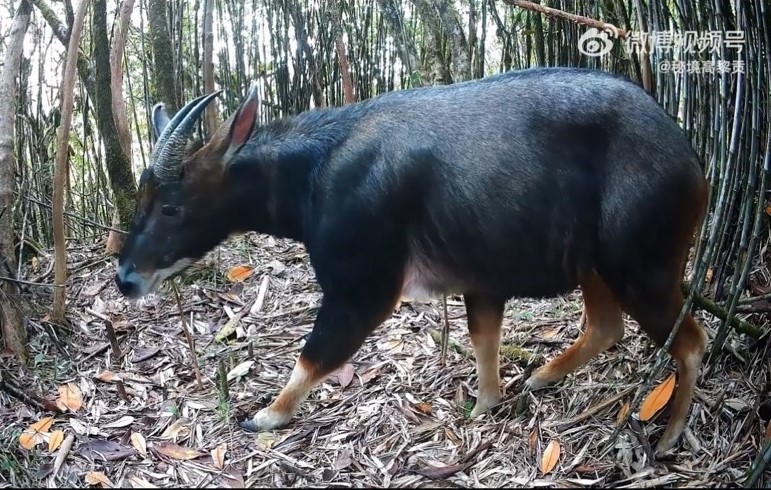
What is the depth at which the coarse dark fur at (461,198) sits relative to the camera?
142 inches

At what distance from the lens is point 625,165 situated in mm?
3582

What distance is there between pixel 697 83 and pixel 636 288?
4.69ft

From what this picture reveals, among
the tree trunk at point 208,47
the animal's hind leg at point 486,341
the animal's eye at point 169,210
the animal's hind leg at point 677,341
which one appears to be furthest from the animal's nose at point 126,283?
the animal's hind leg at point 677,341

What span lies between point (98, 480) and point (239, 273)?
2.46 m

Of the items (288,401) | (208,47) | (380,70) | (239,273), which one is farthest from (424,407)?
(380,70)

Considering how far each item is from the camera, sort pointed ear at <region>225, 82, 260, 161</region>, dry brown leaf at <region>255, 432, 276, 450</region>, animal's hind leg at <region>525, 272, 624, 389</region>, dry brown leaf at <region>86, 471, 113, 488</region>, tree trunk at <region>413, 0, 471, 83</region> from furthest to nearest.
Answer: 1. tree trunk at <region>413, 0, 471, 83</region>
2. animal's hind leg at <region>525, 272, 624, 389</region>
3. dry brown leaf at <region>255, 432, 276, 450</region>
4. pointed ear at <region>225, 82, 260, 161</region>
5. dry brown leaf at <region>86, 471, 113, 488</region>

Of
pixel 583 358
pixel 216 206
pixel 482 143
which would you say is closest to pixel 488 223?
pixel 482 143

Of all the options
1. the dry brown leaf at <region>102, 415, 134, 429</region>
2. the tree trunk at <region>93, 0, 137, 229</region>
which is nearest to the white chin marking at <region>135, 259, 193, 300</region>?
the dry brown leaf at <region>102, 415, 134, 429</region>

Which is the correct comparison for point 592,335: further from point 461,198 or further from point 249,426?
point 249,426

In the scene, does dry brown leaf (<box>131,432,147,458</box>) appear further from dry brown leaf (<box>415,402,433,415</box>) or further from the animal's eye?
dry brown leaf (<box>415,402,433,415</box>)

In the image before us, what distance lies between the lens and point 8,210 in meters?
4.91

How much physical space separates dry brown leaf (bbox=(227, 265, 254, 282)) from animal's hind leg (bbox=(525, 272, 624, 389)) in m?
2.64

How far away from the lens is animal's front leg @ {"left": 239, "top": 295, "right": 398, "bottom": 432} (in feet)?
12.9

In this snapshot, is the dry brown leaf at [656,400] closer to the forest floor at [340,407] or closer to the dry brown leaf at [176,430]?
the forest floor at [340,407]
